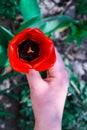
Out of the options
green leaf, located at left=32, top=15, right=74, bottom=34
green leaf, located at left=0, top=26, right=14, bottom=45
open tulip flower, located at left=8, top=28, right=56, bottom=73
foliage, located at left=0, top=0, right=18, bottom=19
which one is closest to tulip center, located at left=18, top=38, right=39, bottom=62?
open tulip flower, located at left=8, top=28, right=56, bottom=73

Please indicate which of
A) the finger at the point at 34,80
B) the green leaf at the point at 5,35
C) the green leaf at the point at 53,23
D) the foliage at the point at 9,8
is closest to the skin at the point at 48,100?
the finger at the point at 34,80

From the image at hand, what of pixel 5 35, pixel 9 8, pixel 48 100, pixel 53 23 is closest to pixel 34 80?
pixel 48 100

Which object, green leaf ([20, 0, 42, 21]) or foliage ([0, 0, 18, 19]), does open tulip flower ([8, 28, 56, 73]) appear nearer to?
green leaf ([20, 0, 42, 21])

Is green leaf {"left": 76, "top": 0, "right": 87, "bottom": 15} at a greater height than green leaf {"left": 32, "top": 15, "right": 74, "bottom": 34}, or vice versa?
green leaf {"left": 32, "top": 15, "right": 74, "bottom": 34}

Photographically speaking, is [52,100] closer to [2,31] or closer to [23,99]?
[2,31]

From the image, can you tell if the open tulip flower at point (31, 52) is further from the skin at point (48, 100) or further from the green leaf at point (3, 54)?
the green leaf at point (3, 54)

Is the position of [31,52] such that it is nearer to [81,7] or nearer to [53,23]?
[53,23]
